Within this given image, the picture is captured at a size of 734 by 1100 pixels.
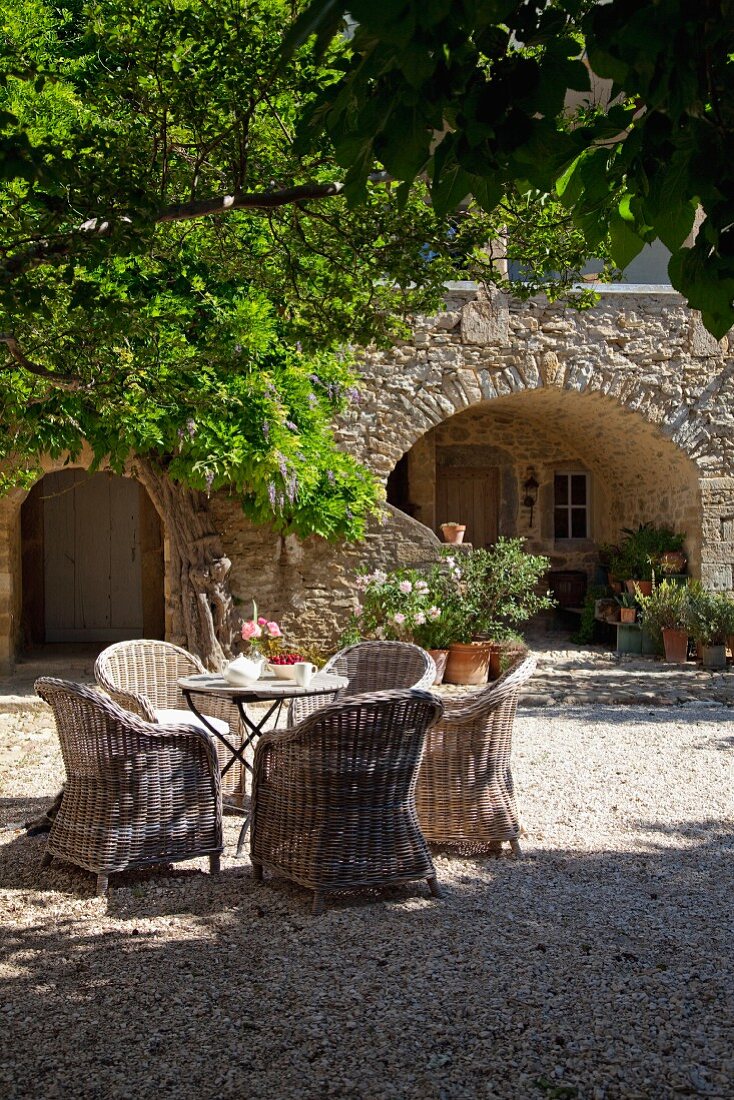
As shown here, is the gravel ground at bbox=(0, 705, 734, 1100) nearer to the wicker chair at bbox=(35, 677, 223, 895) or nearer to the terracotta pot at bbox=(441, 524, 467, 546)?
the wicker chair at bbox=(35, 677, 223, 895)

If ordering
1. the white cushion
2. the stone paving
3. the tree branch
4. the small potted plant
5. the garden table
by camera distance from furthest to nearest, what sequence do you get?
the small potted plant
the stone paving
the white cushion
the garden table
the tree branch

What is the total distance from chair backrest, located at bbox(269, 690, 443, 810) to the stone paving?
12.9ft

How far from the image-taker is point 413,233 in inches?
152

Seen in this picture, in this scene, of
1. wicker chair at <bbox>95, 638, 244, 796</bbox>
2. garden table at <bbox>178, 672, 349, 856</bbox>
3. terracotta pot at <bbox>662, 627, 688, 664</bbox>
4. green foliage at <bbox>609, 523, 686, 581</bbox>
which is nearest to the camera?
garden table at <bbox>178, 672, 349, 856</bbox>

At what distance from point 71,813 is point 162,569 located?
6532 millimetres

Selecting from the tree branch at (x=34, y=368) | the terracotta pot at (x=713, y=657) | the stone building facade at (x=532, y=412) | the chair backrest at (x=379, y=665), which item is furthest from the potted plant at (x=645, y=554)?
the tree branch at (x=34, y=368)

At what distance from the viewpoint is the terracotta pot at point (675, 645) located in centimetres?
877

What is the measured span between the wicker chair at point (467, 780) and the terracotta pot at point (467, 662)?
13.7 feet

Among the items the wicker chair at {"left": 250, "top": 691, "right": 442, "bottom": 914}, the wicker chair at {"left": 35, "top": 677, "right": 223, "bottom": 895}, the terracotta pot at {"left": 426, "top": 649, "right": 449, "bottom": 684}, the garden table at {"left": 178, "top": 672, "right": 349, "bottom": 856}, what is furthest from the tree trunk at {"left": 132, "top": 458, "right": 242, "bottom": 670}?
the wicker chair at {"left": 250, "top": 691, "right": 442, "bottom": 914}

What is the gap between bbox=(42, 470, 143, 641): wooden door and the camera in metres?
10.5

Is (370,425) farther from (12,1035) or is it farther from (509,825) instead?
(12,1035)

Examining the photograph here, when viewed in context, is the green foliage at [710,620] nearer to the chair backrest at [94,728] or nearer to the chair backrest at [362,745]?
the chair backrest at [362,745]

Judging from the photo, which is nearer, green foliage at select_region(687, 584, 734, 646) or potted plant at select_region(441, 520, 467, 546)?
green foliage at select_region(687, 584, 734, 646)

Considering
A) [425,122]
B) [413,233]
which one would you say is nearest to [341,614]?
[413,233]
